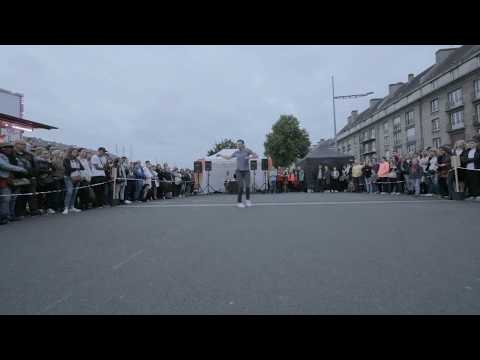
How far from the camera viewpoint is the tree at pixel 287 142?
5897 centimetres

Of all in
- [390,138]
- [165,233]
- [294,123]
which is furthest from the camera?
[294,123]

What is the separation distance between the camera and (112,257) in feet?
11.0

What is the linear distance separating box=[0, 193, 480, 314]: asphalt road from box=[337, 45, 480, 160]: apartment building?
29650 mm

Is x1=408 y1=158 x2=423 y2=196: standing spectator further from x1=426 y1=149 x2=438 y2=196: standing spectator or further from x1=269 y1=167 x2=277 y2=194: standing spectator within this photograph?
x1=269 y1=167 x2=277 y2=194: standing spectator

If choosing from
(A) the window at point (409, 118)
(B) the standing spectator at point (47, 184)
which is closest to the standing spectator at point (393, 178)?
(B) the standing spectator at point (47, 184)

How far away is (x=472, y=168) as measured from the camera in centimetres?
964

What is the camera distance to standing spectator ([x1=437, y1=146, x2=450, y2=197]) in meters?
11.1

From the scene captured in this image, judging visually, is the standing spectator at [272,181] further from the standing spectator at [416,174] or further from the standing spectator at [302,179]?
the standing spectator at [416,174]

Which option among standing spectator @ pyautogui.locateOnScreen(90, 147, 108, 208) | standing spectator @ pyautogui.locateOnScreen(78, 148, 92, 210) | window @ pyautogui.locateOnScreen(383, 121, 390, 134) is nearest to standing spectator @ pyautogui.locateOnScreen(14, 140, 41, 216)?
standing spectator @ pyautogui.locateOnScreen(78, 148, 92, 210)
